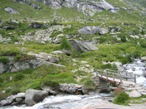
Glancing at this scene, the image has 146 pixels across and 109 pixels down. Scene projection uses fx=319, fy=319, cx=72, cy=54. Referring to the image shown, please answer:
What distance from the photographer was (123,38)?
441 ft

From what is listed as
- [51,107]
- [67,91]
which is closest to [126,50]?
[67,91]

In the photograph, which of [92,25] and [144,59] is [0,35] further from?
[144,59]

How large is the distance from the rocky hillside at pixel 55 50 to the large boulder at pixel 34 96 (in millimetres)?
4247

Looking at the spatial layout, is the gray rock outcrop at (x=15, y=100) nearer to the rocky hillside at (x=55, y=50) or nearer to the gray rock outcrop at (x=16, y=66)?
the rocky hillside at (x=55, y=50)

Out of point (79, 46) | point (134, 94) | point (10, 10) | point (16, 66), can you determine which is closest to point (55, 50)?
point (79, 46)

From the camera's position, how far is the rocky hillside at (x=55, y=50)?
65.2 m

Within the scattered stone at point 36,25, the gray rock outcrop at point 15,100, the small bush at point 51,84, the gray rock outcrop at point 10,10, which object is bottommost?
the gray rock outcrop at point 15,100

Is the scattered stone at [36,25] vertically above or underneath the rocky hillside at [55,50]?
above

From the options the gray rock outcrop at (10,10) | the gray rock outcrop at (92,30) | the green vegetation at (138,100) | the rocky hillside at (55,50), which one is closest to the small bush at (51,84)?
the rocky hillside at (55,50)

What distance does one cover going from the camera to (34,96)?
53.5m

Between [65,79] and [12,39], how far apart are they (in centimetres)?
6748

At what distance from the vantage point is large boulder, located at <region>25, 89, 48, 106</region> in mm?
53109

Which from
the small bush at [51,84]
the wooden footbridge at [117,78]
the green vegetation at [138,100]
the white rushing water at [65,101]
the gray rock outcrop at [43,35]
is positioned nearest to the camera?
the green vegetation at [138,100]

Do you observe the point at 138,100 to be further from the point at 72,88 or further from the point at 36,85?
the point at 36,85
